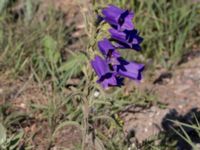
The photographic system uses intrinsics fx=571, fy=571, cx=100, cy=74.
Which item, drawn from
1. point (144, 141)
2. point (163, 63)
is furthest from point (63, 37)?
point (144, 141)

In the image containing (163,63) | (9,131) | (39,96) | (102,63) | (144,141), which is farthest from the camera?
(163,63)

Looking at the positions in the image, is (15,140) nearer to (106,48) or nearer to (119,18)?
(106,48)

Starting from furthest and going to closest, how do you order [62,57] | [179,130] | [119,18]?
[62,57], [179,130], [119,18]

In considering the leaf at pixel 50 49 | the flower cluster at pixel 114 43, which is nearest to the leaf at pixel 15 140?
the flower cluster at pixel 114 43

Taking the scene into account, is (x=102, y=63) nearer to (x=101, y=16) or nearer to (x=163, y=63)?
(x=101, y=16)

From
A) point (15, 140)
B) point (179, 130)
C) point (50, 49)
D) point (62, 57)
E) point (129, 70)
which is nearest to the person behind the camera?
point (129, 70)

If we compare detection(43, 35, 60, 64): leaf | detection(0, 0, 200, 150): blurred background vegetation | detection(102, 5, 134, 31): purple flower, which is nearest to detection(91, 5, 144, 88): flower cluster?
detection(102, 5, 134, 31): purple flower

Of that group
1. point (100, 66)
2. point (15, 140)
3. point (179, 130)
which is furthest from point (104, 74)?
point (179, 130)

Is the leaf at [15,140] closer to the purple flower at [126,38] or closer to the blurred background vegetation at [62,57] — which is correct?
the blurred background vegetation at [62,57]
